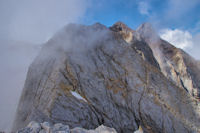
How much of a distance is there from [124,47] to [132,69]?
4.36 m

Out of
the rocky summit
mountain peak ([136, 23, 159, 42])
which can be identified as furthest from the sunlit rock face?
the rocky summit

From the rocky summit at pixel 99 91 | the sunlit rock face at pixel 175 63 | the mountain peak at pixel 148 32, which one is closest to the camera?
the rocky summit at pixel 99 91

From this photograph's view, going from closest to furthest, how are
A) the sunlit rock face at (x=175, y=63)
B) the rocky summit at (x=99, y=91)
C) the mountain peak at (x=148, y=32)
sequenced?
the rocky summit at (x=99, y=91), the sunlit rock face at (x=175, y=63), the mountain peak at (x=148, y=32)

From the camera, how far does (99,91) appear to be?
1550 centimetres

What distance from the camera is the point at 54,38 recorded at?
19.5m

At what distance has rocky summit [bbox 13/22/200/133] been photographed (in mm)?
12470

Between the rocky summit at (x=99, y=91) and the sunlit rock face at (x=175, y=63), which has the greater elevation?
the sunlit rock face at (x=175, y=63)

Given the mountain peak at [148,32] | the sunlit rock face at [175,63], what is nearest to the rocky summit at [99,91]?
the sunlit rock face at [175,63]

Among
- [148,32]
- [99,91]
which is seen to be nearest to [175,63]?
[148,32]

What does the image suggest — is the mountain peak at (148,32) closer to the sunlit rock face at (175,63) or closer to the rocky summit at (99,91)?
the sunlit rock face at (175,63)

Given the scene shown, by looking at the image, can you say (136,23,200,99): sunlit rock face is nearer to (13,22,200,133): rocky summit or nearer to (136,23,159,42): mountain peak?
(136,23,159,42): mountain peak

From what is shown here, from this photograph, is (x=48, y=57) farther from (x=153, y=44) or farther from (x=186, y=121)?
(x=153, y=44)

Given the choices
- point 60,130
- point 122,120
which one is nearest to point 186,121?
point 122,120

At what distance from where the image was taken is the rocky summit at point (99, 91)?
12.5m
